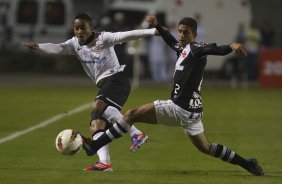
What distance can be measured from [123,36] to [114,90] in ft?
2.85

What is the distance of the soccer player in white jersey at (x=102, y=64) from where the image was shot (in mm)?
12484

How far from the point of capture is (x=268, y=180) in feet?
38.0

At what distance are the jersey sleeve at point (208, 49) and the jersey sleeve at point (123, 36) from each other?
0.90 meters

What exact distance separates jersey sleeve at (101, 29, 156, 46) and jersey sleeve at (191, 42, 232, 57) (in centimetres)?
90

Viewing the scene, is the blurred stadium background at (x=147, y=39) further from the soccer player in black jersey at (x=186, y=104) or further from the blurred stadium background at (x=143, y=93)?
the soccer player in black jersey at (x=186, y=104)

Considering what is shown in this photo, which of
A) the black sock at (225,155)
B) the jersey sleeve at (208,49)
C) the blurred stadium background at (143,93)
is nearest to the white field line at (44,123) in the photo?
the blurred stadium background at (143,93)

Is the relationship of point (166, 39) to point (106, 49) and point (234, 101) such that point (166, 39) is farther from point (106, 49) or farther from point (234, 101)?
point (234, 101)

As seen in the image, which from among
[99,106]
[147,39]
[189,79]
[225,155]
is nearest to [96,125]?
[99,106]

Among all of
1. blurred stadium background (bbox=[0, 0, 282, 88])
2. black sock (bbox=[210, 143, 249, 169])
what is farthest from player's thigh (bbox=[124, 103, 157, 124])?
blurred stadium background (bbox=[0, 0, 282, 88])

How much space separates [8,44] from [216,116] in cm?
1927

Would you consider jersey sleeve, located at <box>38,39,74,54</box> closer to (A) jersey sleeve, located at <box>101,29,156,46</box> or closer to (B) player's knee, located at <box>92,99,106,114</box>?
(A) jersey sleeve, located at <box>101,29,156,46</box>

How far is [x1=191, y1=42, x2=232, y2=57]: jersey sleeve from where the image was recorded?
11086mm

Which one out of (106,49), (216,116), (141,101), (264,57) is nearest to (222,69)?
(264,57)

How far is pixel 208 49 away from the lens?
1138 centimetres
